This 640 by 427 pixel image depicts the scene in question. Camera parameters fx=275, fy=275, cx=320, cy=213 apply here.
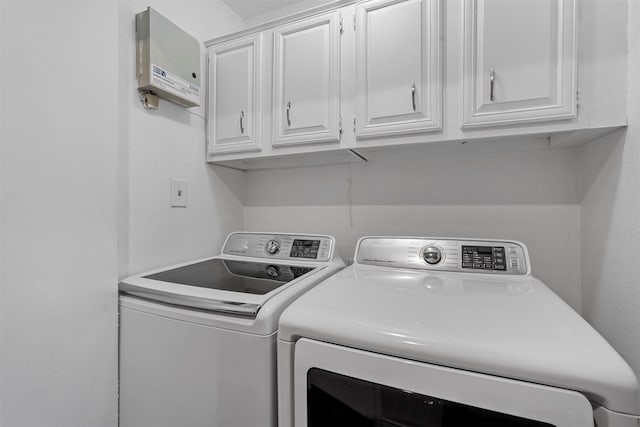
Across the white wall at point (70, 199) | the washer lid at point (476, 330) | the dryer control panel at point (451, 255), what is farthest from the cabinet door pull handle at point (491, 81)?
the white wall at point (70, 199)

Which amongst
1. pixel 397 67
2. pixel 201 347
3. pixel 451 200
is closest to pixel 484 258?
pixel 451 200

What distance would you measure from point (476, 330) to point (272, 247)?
1092 mm

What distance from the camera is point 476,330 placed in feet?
2.12

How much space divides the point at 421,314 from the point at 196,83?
1.50 m

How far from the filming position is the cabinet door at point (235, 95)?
146cm

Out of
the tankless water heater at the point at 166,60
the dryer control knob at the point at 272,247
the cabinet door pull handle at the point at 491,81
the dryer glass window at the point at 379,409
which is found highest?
the tankless water heater at the point at 166,60

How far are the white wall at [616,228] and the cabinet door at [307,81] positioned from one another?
1.00 meters

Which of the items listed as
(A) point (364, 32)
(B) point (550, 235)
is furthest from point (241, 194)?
(B) point (550, 235)

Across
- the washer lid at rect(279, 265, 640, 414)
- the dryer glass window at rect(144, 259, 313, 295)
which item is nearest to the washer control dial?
the dryer glass window at rect(144, 259, 313, 295)

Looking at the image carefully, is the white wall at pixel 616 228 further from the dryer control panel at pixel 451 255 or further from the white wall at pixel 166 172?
the white wall at pixel 166 172

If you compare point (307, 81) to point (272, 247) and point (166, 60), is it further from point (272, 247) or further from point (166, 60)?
point (272, 247)

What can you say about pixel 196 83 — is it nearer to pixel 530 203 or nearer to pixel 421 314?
pixel 421 314

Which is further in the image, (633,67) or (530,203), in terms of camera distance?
(530,203)

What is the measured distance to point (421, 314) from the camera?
739mm
